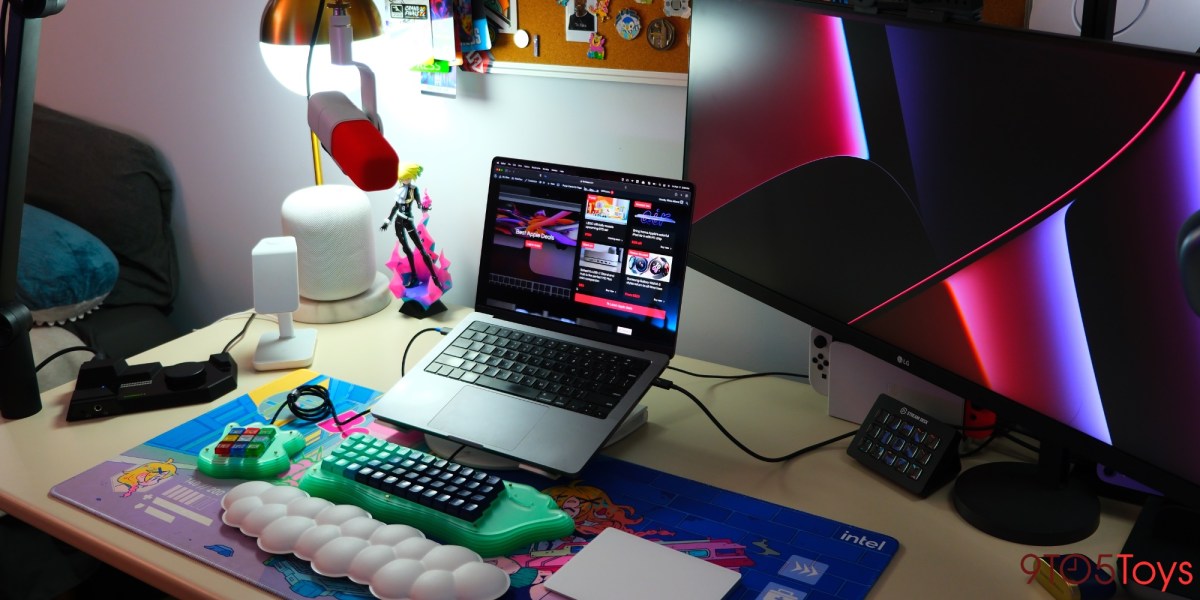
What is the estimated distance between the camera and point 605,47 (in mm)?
Result: 1326

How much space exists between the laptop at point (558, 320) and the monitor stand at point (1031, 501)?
35 cm

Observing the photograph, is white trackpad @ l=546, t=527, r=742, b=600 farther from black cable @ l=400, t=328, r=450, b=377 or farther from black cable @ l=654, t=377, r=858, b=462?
black cable @ l=400, t=328, r=450, b=377

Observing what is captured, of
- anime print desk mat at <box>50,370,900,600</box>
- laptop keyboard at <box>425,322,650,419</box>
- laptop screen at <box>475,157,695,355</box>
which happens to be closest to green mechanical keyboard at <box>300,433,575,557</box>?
anime print desk mat at <box>50,370,900,600</box>

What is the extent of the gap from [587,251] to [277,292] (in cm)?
45

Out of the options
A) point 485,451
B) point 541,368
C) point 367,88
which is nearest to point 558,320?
point 541,368

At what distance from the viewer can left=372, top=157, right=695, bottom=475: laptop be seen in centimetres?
107

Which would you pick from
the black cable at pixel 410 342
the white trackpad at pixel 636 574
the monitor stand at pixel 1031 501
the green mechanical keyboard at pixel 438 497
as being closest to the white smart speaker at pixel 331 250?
the black cable at pixel 410 342

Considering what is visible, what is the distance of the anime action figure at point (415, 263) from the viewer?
56.5 inches

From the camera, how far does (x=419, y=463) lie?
3.28 feet

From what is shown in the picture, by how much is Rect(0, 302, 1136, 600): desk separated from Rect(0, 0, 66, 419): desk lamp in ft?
0.13

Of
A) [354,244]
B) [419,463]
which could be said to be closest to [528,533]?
[419,463]

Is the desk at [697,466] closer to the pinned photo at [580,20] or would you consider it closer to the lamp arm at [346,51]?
the lamp arm at [346,51]

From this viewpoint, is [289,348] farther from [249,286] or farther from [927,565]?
[927,565]

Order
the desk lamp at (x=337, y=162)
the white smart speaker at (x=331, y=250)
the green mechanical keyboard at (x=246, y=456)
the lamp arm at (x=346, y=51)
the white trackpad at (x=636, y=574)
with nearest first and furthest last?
the white trackpad at (x=636, y=574) < the green mechanical keyboard at (x=246, y=456) < the desk lamp at (x=337, y=162) < the lamp arm at (x=346, y=51) < the white smart speaker at (x=331, y=250)
